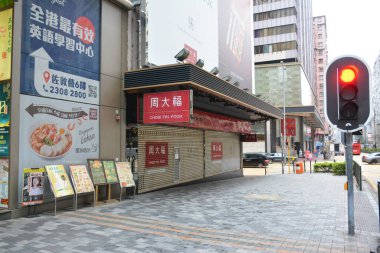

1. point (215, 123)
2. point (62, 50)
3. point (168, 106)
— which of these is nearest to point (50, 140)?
point (62, 50)

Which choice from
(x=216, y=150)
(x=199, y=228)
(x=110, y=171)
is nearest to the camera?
(x=199, y=228)

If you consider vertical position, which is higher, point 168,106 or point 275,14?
point 275,14

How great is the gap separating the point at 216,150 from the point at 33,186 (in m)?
13.3

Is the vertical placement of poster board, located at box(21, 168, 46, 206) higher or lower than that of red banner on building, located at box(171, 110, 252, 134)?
lower

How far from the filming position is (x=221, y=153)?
21406 millimetres

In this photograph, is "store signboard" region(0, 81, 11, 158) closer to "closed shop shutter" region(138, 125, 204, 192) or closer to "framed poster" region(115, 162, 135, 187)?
"framed poster" region(115, 162, 135, 187)

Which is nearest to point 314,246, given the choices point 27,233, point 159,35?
point 27,233

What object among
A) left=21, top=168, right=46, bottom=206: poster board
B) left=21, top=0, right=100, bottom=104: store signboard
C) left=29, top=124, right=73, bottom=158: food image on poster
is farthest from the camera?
left=29, top=124, right=73, bottom=158: food image on poster

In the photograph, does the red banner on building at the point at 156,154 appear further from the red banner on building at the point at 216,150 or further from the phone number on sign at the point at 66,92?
the red banner on building at the point at 216,150

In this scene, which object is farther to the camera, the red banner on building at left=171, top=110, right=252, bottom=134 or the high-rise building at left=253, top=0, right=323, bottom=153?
the high-rise building at left=253, top=0, right=323, bottom=153

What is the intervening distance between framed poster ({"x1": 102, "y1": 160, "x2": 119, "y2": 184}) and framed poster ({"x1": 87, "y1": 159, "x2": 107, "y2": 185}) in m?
0.14

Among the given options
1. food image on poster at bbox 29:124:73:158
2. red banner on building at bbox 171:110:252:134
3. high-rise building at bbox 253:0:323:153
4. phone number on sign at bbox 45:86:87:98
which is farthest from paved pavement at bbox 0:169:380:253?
high-rise building at bbox 253:0:323:153

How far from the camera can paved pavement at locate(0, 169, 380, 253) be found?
6.14 meters

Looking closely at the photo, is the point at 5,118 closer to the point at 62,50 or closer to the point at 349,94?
the point at 62,50
